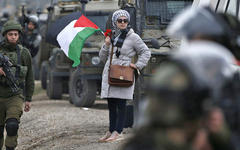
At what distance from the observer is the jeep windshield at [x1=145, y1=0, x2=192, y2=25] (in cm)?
1056

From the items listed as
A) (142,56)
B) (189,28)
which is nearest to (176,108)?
(189,28)

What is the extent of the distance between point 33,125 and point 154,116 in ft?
29.3

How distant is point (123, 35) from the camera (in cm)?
836

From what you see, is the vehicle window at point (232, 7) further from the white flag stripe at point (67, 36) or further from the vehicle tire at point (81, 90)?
the vehicle tire at point (81, 90)

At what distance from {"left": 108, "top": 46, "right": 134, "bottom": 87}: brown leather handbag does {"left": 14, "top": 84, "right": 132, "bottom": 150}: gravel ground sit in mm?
690

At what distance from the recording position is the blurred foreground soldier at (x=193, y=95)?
2883 mm

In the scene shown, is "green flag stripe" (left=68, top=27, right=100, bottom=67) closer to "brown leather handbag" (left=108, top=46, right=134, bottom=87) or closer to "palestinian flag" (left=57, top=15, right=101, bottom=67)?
"palestinian flag" (left=57, top=15, right=101, bottom=67)

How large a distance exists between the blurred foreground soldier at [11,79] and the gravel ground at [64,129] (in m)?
1.17

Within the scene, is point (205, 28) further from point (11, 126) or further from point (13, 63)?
point (13, 63)

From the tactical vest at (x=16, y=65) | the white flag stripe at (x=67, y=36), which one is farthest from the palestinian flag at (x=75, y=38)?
the tactical vest at (x=16, y=65)

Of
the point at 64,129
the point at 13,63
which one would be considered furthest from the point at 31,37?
the point at 13,63

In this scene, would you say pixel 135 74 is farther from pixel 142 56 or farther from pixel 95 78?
pixel 95 78

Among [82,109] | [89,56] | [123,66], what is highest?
[123,66]

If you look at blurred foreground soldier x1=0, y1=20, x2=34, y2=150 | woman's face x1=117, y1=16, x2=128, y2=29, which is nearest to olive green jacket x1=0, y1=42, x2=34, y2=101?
blurred foreground soldier x1=0, y1=20, x2=34, y2=150
